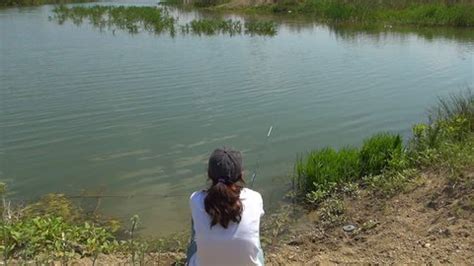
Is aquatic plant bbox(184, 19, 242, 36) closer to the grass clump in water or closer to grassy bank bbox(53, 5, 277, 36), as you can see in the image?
grassy bank bbox(53, 5, 277, 36)

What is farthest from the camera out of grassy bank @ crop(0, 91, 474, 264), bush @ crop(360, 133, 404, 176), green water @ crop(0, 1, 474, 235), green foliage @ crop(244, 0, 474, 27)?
green foliage @ crop(244, 0, 474, 27)

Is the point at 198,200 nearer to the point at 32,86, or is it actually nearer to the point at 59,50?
the point at 32,86

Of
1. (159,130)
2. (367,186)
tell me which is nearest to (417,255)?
(367,186)

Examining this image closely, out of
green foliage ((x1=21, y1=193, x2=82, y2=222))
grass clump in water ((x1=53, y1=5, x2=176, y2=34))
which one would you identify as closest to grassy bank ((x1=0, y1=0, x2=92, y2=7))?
grass clump in water ((x1=53, y1=5, x2=176, y2=34))

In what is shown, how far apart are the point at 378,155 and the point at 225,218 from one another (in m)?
3.91

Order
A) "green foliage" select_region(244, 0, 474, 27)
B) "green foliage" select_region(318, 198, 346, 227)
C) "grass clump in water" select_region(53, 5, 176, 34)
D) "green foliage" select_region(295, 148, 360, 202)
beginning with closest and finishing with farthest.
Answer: "green foliage" select_region(318, 198, 346, 227) → "green foliage" select_region(295, 148, 360, 202) → "grass clump in water" select_region(53, 5, 176, 34) → "green foliage" select_region(244, 0, 474, 27)

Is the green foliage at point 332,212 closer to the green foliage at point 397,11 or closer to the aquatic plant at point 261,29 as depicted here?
the aquatic plant at point 261,29

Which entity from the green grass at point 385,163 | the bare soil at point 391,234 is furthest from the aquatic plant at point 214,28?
the bare soil at point 391,234

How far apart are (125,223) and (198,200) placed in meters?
2.83

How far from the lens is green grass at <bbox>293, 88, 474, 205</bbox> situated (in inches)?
209

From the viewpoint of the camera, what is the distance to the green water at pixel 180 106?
6344 millimetres

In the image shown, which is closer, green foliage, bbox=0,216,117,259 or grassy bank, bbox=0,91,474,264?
green foliage, bbox=0,216,117,259

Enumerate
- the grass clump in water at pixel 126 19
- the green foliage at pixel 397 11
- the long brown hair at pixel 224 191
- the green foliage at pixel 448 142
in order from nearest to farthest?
1. the long brown hair at pixel 224 191
2. the green foliage at pixel 448 142
3. the grass clump in water at pixel 126 19
4. the green foliage at pixel 397 11

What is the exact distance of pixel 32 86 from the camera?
10.8 m
